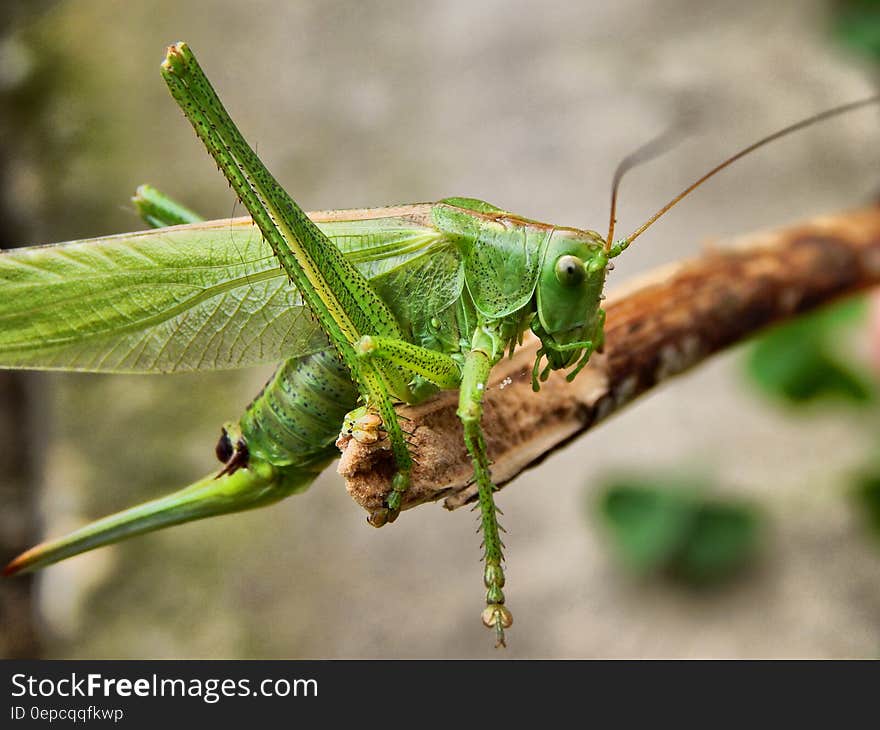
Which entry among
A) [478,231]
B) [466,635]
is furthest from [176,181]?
[478,231]

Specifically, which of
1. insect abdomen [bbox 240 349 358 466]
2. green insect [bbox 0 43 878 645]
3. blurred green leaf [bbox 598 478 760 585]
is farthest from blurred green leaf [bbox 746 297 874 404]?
insect abdomen [bbox 240 349 358 466]

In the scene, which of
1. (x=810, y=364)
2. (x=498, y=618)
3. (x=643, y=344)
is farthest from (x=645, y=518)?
(x=498, y=618)

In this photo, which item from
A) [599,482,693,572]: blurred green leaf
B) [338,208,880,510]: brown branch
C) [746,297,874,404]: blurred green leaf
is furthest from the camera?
[599,482,693,572]: blurred green leaf

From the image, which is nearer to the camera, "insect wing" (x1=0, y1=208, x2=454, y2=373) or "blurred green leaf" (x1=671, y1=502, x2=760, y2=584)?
"insect wing" (x1=0, y1=208, x2=454, y2=373)

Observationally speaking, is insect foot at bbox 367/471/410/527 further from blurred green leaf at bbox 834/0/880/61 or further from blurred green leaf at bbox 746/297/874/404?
blurred green leaf at bbox 834/0/880/61

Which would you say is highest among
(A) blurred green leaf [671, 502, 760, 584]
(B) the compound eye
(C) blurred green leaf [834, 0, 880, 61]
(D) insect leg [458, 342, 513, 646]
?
(C) blurred green leaf [834, 0, 880, 61]

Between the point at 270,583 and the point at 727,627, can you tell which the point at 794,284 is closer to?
the point at 727,627

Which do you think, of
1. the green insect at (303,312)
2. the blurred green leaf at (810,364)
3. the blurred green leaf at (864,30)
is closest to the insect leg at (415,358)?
the green insect at (303,312)

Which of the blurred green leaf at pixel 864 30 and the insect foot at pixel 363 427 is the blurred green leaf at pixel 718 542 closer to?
the blurred green leaf at pixel 864 30
